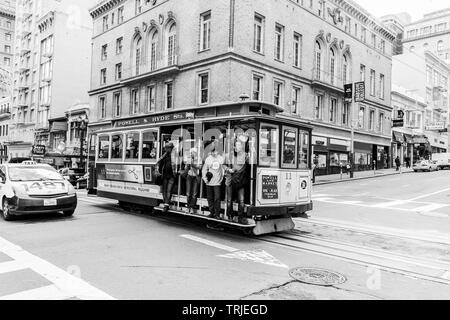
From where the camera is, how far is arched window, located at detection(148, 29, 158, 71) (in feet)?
102

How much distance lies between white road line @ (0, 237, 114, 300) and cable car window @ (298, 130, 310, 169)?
5.96 metres

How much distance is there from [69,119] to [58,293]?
45.6 m

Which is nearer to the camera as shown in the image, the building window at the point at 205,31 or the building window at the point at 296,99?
the building window at the point at 205,31

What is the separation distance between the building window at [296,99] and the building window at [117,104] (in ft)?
53.6

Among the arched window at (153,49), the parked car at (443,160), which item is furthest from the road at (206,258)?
the parked car at (443,160)

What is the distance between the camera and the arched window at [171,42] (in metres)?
29.1

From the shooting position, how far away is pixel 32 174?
11.2 metres

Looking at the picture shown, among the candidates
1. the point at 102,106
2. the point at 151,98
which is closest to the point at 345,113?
the point at 151,98

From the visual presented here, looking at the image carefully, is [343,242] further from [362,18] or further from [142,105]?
[362,18]

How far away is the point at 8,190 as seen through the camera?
10.3m

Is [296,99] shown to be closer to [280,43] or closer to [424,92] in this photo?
[280,43]

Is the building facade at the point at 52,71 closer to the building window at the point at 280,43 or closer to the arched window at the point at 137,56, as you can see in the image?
the arched window at the point at 137,56

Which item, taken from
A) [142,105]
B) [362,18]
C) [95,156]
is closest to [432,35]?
[362,18]

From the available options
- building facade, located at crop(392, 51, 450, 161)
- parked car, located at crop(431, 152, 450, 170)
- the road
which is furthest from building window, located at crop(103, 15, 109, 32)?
parked car, located at crop(431, 152, 450, 170)
